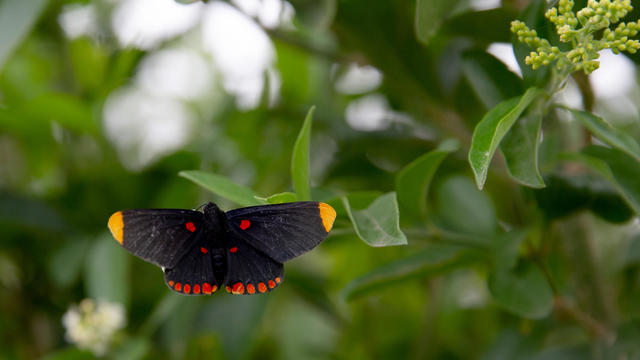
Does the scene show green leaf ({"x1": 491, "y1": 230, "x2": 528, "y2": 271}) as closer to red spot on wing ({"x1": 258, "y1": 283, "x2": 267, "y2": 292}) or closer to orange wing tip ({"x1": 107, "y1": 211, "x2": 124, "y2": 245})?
red spot on wing ({"x1": 258, "y1": 283, "x2": 267, "y2": 292})

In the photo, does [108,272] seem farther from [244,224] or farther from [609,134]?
[609,134]

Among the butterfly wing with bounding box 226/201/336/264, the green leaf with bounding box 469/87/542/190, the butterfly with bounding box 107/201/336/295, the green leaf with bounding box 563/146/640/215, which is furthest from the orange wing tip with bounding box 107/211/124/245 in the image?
the green leaf with bounding box 563/146/640/215

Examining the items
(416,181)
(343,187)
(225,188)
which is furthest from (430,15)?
(343,187)

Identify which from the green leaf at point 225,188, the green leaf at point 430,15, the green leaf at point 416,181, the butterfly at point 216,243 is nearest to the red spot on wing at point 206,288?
the butterfly at point 216,243

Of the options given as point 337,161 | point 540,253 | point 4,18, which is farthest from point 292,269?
point 4,18

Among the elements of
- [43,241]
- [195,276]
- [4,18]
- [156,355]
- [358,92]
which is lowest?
[156,355]

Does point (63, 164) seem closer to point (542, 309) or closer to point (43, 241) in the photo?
point (43, 241)
